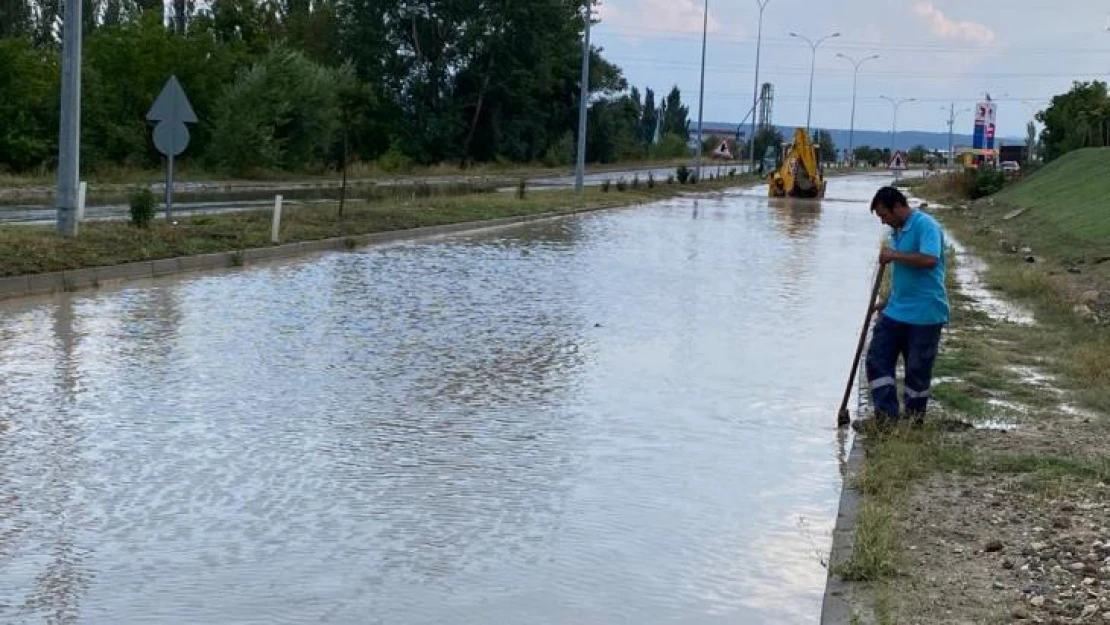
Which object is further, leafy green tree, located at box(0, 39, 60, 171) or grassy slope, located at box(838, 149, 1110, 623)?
leafy green tree, located at box(0, 39, 60, 171)

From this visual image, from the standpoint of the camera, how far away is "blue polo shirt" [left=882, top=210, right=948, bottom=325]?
29.6ft

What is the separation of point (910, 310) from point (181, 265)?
39.5ft

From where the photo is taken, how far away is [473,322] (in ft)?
46.6

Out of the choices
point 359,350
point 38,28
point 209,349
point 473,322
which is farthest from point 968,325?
point 38,28

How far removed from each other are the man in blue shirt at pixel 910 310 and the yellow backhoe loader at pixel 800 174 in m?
45.5

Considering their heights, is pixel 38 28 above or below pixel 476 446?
above

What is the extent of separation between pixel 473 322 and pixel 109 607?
8.86m

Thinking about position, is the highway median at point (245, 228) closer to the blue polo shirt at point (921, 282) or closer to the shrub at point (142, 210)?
the shrub at point (142, 210)

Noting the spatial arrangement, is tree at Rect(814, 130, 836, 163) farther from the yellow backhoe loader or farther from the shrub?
the shrub

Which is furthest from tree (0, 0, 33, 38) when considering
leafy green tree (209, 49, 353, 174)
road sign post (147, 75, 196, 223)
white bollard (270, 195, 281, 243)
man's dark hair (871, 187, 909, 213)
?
man's dark hair (871, 187, 909, 213)

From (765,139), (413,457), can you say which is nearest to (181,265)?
(413,457)

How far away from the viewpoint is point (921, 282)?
9.06 metres

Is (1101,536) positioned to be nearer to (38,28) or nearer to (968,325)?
(968,325)

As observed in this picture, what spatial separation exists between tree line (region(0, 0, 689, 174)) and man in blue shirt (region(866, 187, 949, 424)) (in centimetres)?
2236
